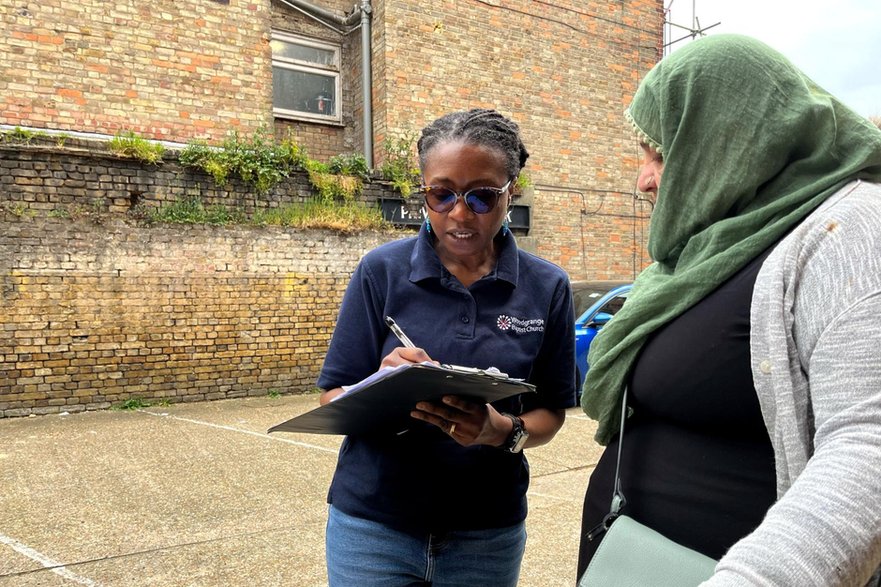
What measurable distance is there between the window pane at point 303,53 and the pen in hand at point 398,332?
10.4 meters

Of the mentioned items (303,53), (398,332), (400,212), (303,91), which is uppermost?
(303,53)

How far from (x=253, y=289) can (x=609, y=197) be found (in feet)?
22.6

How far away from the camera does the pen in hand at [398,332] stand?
1682 millimetres

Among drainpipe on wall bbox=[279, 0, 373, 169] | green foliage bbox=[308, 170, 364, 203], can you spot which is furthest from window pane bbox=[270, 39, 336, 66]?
green foliage bbox=[308, 170, 364, 203]

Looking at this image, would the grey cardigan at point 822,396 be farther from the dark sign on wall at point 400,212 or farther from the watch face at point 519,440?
the dark sign on wall at point 400,212

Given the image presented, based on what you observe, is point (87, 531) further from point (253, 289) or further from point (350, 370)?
point (253, 289)

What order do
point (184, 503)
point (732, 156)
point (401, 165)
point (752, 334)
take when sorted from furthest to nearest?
point (401, 165), point (184, 503), point (732, 156), point (752, 334)

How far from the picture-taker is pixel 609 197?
12477 millimetres

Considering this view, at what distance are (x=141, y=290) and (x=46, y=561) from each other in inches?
186

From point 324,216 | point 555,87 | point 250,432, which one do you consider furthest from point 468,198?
point 555,87

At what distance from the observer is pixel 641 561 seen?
1.23 meters

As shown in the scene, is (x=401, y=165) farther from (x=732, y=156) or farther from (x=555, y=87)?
(x=732, y=156)

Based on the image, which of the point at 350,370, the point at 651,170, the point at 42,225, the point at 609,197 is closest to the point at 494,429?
the point at 350,370

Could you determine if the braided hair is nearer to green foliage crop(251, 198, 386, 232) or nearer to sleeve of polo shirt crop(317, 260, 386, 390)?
sleeve of polo shirt crop(317, 260, 386, 390)
